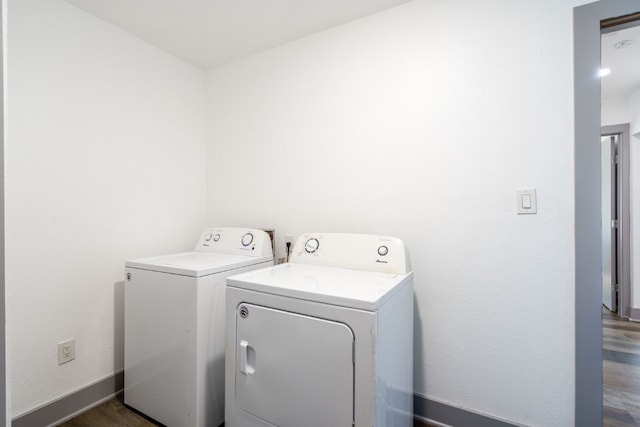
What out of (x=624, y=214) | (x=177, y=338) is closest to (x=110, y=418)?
(x=177, y=338)

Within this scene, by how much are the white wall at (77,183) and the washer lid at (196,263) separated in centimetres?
29

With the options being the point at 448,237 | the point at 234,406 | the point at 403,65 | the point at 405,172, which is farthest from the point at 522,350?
the point at 403,65

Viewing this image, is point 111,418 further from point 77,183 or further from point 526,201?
point 526,201

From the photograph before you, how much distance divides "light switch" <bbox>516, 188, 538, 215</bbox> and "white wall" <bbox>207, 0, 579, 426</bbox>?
0.02 metres

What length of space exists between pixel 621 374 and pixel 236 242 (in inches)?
109

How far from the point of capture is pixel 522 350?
1359mm

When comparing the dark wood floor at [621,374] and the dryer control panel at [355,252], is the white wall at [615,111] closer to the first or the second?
the dark wood floor at [621,374]

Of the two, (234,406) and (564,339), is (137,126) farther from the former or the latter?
(564,339)

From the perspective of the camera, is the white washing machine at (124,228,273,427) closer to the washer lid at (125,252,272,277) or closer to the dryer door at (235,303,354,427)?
the washer lid at (125,252,272,277)

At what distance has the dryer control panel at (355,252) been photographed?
1.43 metres

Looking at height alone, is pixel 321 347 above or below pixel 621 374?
above

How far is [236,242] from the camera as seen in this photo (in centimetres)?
195

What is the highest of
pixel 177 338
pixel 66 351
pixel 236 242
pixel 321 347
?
pixel 236 242

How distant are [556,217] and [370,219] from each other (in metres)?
0.85
